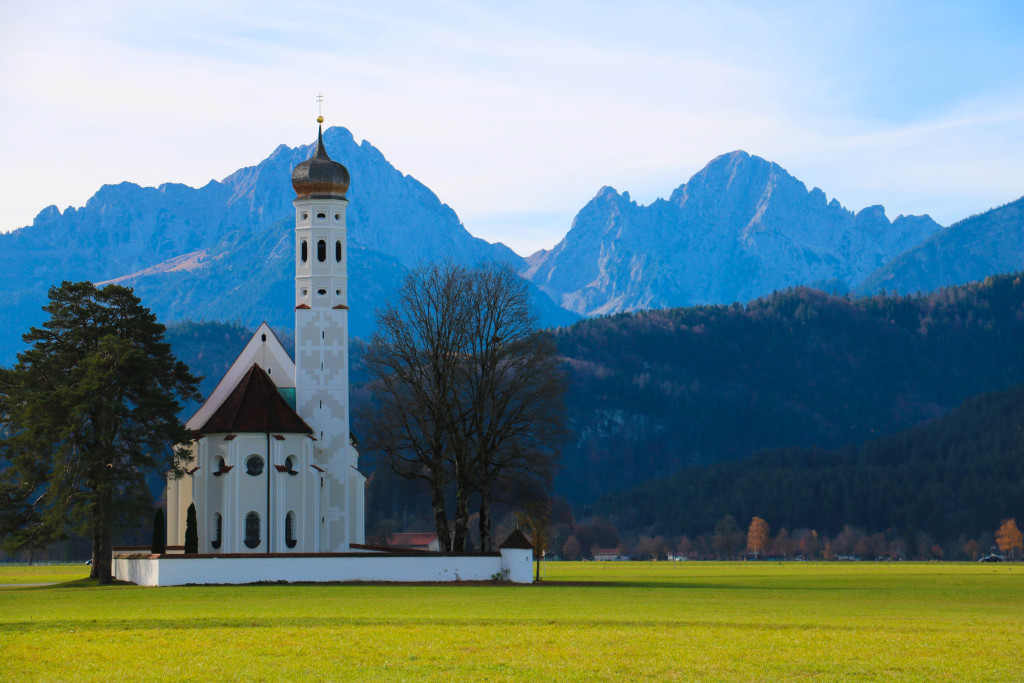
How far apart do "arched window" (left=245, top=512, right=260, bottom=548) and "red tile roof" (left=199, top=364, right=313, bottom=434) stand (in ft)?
15.5

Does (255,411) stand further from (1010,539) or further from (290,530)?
(1010,539)

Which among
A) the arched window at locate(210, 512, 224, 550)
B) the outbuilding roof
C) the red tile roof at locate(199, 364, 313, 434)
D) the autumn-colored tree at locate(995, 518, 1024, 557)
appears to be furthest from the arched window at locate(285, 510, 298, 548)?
the autumn-colored tree at locate(995, 518, 1024, 557)

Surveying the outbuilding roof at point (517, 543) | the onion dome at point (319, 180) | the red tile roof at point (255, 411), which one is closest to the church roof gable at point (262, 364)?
the red tile roof at point (255, 411)

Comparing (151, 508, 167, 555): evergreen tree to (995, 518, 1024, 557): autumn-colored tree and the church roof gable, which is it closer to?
the church roof gable

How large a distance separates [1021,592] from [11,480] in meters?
49.6

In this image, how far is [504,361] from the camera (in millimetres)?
75500

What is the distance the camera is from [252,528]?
70.5m

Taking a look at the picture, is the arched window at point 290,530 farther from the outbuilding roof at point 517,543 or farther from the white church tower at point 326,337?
the outbuilding roof at point 517,543

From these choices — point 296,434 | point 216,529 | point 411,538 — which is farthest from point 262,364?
point 411,538

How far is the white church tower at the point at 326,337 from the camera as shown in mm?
74812

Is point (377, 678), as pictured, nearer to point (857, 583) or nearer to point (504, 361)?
point (504, 361)

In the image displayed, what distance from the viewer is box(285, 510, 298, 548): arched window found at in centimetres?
7162

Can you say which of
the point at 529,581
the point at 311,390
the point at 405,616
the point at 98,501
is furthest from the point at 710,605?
the point at 311,390

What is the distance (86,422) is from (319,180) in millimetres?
21769
